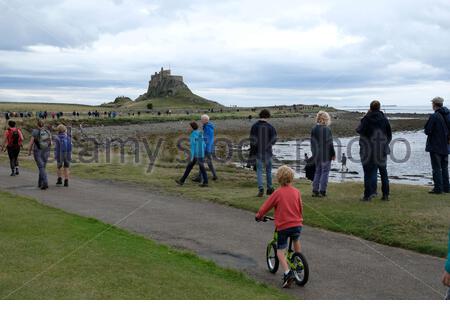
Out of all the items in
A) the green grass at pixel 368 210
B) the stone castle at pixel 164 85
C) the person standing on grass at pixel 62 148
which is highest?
the stone castle at pixel 164 85

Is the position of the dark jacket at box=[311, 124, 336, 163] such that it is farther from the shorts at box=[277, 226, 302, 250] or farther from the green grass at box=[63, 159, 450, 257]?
the shorts at box=[277, 226, 302, 250]

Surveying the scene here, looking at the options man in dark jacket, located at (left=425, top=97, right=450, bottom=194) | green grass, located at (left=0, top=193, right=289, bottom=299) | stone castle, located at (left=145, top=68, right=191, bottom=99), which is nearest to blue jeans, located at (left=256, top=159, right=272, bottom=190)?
man in dark jacket, located at (left=425, top=97, right=450, bottom=194)

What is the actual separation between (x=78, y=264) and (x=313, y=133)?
9054 mm

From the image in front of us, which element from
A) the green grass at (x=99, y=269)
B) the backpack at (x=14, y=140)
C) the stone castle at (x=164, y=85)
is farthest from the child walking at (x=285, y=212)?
the stone castle at (x=164, y=85)

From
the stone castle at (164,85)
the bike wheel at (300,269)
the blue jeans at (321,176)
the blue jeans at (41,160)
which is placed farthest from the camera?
the stone castle at (164,85)

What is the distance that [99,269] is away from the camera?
8180 mm

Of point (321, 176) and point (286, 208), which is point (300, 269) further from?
point (321, 176)

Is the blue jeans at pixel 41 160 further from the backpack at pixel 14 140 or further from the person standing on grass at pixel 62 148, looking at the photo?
the backpack at pixel 14 140

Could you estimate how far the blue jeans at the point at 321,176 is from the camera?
15383mm

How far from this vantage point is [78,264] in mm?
8414

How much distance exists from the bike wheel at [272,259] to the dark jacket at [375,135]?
20.9ft

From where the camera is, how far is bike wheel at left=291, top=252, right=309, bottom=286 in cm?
834

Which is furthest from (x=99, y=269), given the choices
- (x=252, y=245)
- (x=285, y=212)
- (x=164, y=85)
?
(x=164, y=85)

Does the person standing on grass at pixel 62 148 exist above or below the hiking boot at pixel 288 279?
above
